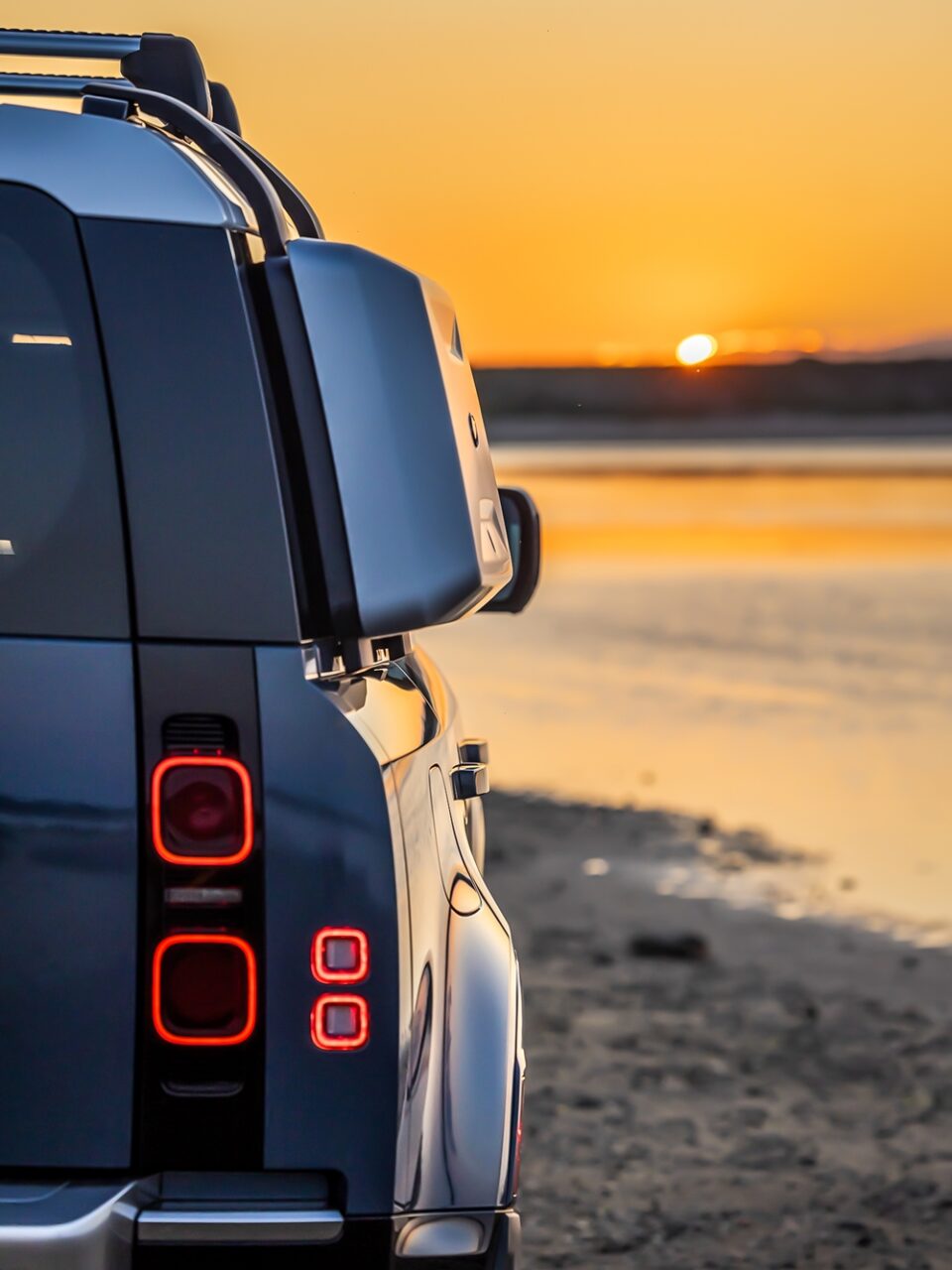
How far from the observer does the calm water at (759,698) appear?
1091cm

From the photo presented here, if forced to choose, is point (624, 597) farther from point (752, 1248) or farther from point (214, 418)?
point (214, 418)

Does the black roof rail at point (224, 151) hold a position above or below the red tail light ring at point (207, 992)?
above

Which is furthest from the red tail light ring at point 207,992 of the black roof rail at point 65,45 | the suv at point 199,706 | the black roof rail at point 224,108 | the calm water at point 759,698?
the calm water at point 759,698

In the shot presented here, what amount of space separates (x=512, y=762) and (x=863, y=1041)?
8.31m

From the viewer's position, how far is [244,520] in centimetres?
219

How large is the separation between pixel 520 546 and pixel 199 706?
1.44 meters

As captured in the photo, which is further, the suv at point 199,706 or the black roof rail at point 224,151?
the black roof rail at point 224,151

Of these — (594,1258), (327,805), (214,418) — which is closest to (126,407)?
(214,418)

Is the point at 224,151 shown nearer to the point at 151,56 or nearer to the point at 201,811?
the point at 151,56

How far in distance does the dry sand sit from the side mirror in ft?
5.82

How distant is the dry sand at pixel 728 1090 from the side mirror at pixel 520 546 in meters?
1.77

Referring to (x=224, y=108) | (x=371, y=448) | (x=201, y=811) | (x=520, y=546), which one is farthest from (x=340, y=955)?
(x=224, y=108)

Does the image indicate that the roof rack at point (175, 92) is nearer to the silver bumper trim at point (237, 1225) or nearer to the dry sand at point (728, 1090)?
the silver bumper trim at point (237, 1225)

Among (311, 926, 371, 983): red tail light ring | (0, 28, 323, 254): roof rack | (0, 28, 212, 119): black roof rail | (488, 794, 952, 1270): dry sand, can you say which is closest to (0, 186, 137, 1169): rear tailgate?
(311, 926, 371, 983): red tail light ring
